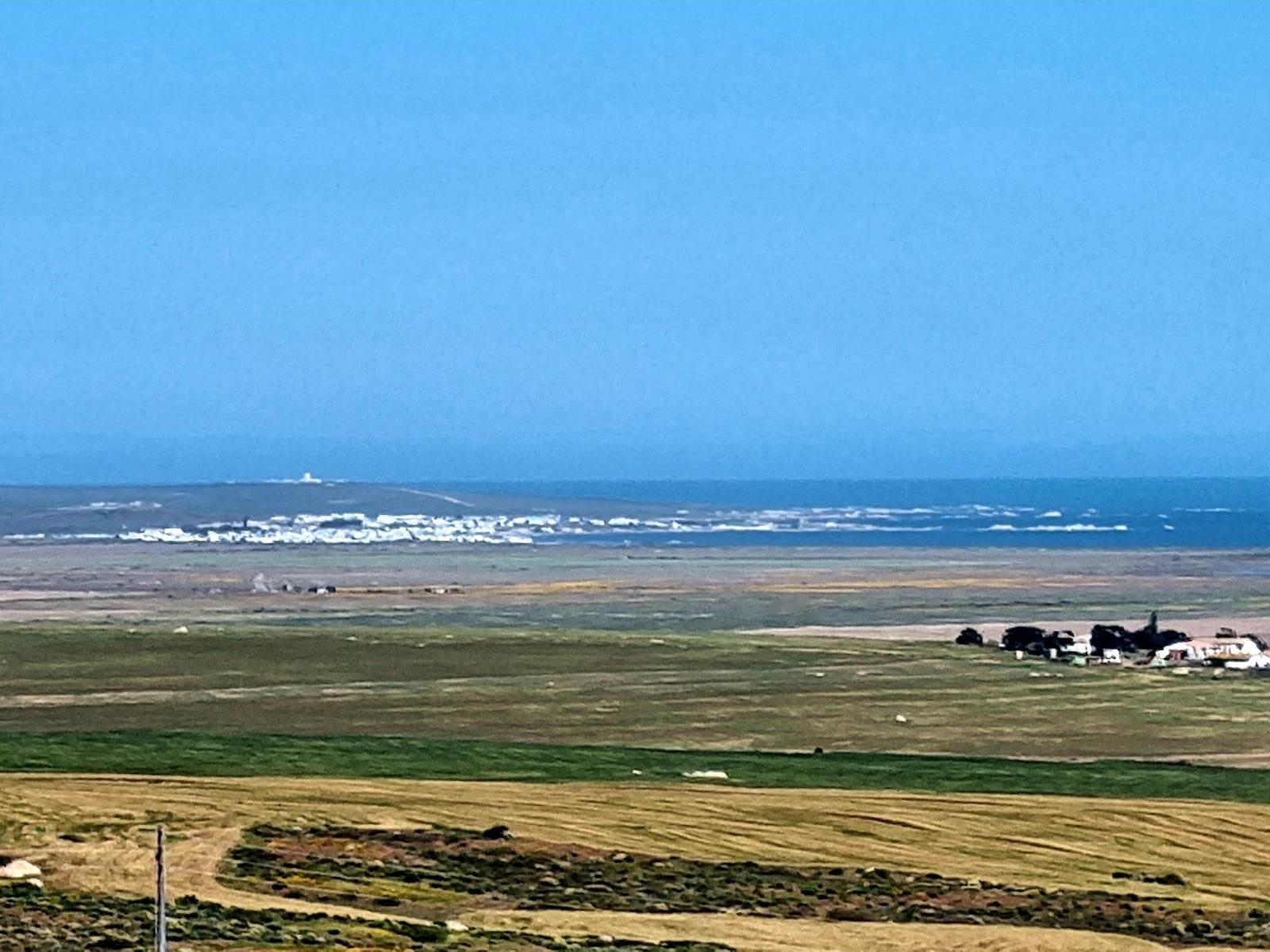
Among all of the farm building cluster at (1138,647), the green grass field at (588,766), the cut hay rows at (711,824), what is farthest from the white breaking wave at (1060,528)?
the cut hay rows at (711,824)

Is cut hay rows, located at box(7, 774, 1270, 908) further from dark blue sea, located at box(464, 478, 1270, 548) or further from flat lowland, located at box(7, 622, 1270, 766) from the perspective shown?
dark blue sea, located at box(464, 478, 1270, 548)

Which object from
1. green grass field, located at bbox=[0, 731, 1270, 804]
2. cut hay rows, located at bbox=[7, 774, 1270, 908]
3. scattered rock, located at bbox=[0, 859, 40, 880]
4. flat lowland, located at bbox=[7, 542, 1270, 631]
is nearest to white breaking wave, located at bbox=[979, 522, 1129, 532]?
flat lowland, located at bbox=[7, 542, 1270, 631]

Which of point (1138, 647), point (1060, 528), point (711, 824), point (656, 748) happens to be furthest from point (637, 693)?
point (1060, 528)

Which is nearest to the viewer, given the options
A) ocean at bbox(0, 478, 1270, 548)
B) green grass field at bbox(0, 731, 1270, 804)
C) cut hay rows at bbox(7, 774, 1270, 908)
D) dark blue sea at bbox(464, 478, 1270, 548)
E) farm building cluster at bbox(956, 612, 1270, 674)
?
cut hay rows at bbox(7, 774, 1270, 908)

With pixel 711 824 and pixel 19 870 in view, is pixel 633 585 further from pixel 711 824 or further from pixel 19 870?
pixel 19 870

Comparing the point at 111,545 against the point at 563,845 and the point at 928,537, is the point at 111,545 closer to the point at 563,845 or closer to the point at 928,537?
the point at 928,537
